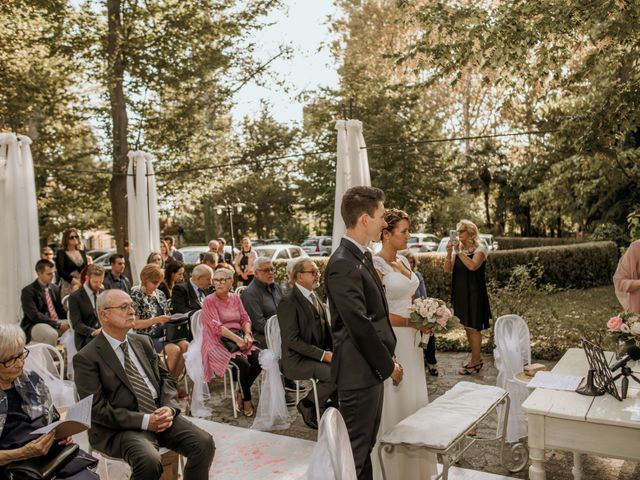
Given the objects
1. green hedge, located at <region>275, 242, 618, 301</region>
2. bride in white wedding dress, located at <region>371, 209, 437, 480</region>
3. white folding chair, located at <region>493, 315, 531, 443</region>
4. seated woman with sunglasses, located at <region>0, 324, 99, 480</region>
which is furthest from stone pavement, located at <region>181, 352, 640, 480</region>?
green hedge, located at <region>275, 242, 618, 301</region>

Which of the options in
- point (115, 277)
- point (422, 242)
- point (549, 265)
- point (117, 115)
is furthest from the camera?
point (422, 242)

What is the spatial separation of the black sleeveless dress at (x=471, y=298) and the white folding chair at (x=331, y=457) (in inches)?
219

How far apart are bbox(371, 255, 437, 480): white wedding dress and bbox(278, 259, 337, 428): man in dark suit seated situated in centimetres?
109

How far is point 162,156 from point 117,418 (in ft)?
45.5

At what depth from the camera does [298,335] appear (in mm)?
5285

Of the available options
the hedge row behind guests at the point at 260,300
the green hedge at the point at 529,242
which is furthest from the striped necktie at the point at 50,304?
the green hedge at the point at 529,242

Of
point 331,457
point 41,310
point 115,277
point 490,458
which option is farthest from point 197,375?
point 331,457

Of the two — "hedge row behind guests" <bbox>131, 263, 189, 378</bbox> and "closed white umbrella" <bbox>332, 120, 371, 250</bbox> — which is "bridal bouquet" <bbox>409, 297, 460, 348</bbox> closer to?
"closed white umbrella" <bbox>332, 120, 371, 250</bbox>

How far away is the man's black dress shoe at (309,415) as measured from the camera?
17.6 ft

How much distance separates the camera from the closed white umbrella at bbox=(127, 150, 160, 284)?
9461 mm

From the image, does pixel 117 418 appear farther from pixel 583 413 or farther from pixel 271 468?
pixel 583 413

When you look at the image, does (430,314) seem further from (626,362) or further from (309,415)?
(309,415)

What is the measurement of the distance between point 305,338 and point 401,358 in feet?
4.60

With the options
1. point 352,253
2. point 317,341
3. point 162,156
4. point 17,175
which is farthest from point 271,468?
point 162,156
